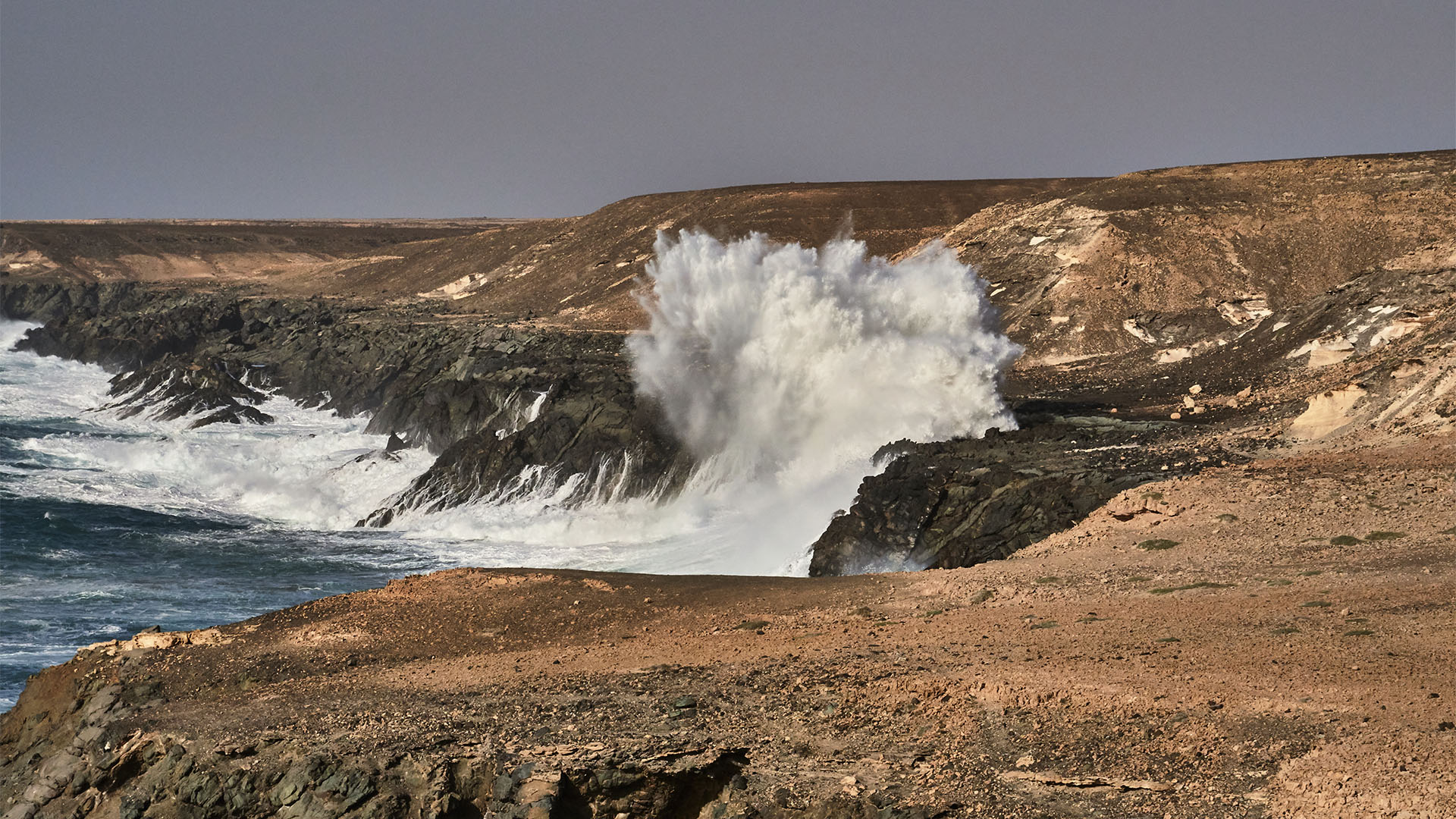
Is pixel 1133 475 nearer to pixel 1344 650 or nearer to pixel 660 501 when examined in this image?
pixel 1344 650

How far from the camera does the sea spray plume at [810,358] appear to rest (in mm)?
24562

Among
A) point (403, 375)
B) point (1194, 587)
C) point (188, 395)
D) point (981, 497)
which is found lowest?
point (188, 395)

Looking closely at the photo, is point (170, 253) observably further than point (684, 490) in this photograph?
Yes

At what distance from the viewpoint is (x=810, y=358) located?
26422 millimetres

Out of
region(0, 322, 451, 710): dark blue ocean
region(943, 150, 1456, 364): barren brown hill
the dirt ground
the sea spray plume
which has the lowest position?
region(0, 322, 451, 710): dark blue ocean

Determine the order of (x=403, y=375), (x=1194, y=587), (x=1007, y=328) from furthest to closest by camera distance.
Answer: (x=403, y=375) < (x=1007, y=328) < (x=1194, y=587)

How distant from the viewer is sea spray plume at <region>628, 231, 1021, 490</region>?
24.6m

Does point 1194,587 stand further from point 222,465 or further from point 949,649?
point 222,465

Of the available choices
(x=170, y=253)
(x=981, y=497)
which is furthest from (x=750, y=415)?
(x=170, y=253)

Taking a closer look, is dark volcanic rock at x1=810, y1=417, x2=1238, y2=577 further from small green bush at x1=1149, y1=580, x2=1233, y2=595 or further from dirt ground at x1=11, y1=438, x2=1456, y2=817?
small green bush at x1=1149, y1=580, x2=1233, y2=595

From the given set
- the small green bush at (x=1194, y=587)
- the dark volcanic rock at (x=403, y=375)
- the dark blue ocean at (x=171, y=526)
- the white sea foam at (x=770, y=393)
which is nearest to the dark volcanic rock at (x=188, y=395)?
the dark volcanic rock at (x=403, y=375)

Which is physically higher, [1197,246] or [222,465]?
[1197,246]

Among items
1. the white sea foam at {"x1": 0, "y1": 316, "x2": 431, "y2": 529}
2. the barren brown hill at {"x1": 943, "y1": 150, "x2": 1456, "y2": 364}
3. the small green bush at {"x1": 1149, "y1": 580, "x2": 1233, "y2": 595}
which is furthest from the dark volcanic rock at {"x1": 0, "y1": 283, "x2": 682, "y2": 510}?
the small green bush at {"x1": 1149, "y1": 580, "x2": 1233, "y2": 595}

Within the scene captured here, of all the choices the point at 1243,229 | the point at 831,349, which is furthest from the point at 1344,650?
the point at 1243,229
